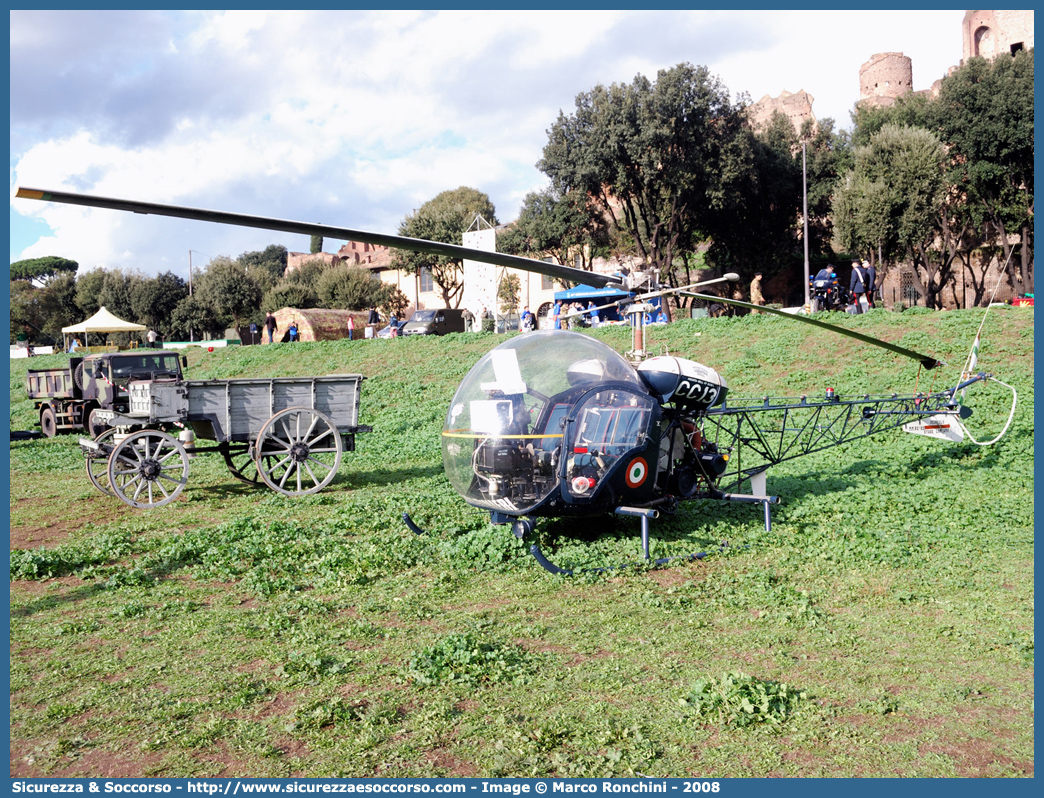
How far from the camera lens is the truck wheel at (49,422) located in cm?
1876

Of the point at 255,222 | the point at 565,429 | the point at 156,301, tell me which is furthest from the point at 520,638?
the point at 156,301

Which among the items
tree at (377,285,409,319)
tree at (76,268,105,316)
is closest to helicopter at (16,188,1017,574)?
tree at (377,285,409,319)

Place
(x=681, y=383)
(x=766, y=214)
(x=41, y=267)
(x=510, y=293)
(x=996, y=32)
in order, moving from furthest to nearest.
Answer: (x=41, y=267) < (x=996, y=32) < (x=510, y=293) < (x=766, y=214) < (x=681, y=383)

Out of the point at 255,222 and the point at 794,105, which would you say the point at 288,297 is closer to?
the point at 794,105

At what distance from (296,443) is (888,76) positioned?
63.2 metres

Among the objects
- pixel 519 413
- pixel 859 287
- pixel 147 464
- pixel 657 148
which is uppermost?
pixel 657 148

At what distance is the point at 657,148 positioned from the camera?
32125 millimetres

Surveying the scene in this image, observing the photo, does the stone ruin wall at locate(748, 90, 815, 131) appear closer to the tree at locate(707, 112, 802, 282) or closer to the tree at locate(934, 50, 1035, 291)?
the tree at locate(707, 112, 802, 282)

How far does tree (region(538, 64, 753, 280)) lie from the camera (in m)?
31.9

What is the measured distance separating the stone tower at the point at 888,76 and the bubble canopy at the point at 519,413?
61819mm

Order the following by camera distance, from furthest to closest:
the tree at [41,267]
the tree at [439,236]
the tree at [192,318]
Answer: the tree at [41,267], the tree at [192,318], the tree at [439,236]

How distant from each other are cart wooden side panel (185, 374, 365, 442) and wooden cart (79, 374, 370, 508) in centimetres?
1

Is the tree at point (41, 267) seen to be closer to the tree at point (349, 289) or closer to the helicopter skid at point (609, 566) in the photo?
the tree at point (349, 289)

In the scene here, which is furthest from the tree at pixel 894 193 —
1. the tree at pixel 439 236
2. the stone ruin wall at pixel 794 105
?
the stone ruin wall at pixel 794 105
